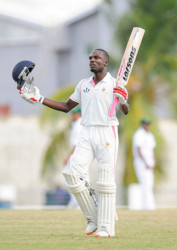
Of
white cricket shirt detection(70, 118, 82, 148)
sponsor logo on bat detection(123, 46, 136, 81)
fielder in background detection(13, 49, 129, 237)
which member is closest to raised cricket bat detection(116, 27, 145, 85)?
sponsor logo on bat detection(123, 46, 136, 81)

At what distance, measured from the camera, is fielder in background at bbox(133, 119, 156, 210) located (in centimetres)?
1437

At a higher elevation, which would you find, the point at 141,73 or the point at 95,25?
the point at 95,25

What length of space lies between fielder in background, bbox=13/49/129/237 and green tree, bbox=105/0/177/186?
46.5ft

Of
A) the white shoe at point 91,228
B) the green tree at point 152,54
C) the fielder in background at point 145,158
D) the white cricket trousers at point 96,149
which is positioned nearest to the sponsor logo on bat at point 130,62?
the white cricket trousers at point 96,149

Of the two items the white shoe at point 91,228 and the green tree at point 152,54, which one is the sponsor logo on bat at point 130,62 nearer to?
the white shoe at point 91,228

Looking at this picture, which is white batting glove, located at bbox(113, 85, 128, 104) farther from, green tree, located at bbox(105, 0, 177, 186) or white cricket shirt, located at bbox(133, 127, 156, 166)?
green tree, located at bbox(105, 0, 177, 186)

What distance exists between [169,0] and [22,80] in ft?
49.8

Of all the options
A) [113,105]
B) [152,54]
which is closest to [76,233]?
[113,105]

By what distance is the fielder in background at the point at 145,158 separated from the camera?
14367mm

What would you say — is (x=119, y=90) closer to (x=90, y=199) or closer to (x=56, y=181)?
(x=90, y=199)

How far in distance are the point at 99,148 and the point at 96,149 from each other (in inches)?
2.2

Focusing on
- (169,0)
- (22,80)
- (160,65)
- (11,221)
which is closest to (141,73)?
(160,65)

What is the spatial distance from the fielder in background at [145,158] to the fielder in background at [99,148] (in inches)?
278

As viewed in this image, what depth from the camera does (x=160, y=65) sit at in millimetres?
22109
